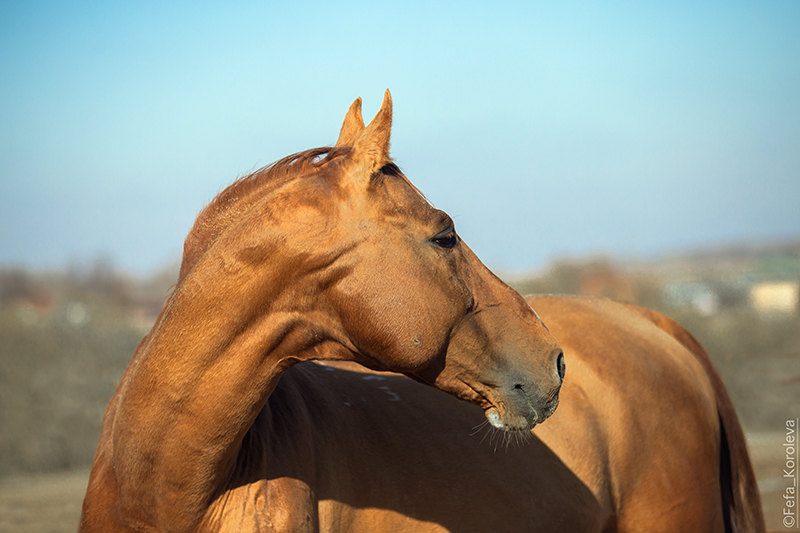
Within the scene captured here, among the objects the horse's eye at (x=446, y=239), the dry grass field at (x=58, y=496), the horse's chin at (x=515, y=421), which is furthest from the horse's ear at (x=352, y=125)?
the dry grass field at (x=58, y=496)

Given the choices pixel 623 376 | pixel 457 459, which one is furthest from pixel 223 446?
pixel 623 376

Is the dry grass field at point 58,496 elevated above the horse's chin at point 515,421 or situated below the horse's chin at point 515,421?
below

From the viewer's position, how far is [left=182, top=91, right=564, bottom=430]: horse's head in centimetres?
236

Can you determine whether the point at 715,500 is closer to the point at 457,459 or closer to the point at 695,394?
the point at 695,394

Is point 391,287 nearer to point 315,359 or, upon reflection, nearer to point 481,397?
point 315,359

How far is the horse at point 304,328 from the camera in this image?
7.74 ft

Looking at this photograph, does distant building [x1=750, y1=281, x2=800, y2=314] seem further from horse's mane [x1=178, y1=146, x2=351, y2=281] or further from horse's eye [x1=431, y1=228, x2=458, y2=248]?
horse's mane [x1=178, y1=146, x2=351, y2=281]

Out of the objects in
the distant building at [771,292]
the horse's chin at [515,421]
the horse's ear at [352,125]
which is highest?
the horse's ear at [352,125]

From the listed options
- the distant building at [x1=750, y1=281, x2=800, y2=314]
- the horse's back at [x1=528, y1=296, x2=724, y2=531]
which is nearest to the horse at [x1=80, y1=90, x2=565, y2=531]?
the horse's back at [x1=528, y1=296, x2=724, y2=531]

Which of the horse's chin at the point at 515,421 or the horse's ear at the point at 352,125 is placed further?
the horse's ear at the point at 352,125

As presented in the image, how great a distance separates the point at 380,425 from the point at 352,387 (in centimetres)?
24

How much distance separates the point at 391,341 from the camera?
2361 millimetres

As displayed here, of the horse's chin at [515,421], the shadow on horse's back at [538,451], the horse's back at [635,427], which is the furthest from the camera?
the horse's back at [635,427]

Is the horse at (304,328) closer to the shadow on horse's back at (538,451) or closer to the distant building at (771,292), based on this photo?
the shadow on horse's back at (538,451)
